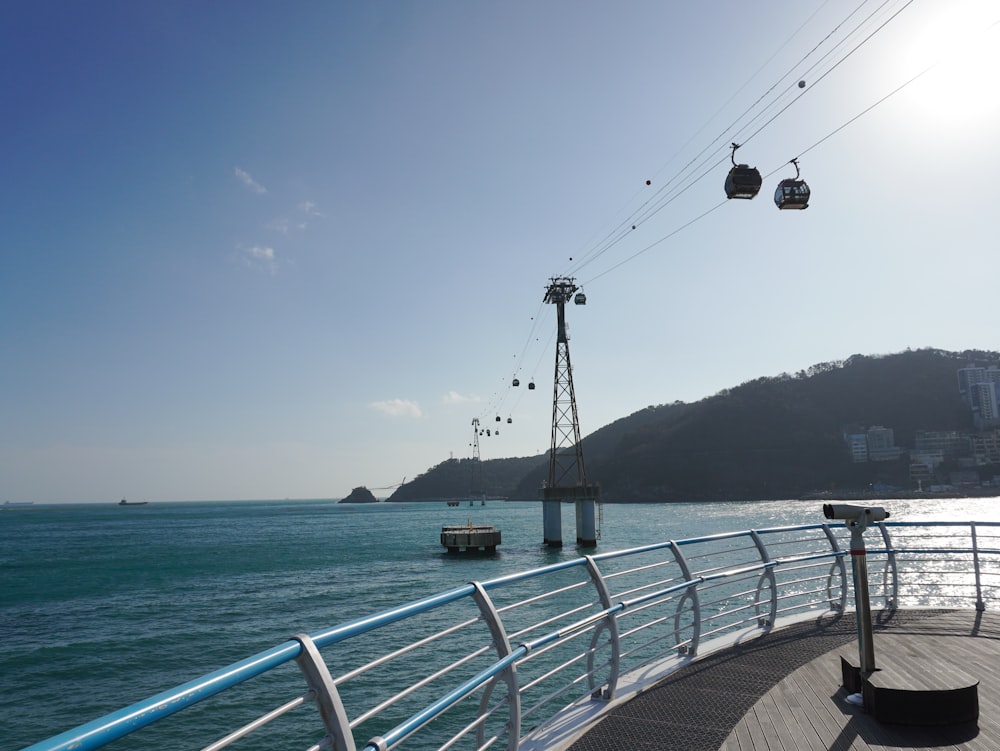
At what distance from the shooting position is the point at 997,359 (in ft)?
488

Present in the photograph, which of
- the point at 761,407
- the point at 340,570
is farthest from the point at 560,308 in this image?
the point at 761,407

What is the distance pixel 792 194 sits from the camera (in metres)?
10.4

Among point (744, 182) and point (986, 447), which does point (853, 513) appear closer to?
point (744, 182)

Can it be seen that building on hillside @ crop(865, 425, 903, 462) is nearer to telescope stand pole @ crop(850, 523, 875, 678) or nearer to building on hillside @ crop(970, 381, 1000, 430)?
building on hillside @ crop(970, 381, 1000, 430)

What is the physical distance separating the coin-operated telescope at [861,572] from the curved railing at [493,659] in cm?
78

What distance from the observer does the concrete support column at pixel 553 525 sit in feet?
176

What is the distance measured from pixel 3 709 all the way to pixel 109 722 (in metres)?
19.3

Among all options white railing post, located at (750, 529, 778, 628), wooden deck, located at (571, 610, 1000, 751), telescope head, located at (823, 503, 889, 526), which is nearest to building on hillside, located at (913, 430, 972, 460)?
white railing post, located at (750, 529, 778, 628)

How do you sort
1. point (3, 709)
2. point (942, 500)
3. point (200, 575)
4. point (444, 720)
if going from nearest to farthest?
point (444, 720) < point (3, 709) < point (200, 575) < point (942, 500)

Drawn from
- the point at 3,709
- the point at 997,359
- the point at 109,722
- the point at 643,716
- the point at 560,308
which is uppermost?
the point at 997,359

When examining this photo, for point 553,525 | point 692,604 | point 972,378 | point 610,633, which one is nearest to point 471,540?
point 553,525

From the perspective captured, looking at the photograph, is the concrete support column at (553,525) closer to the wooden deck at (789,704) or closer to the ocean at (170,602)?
the ocean at (170,602)

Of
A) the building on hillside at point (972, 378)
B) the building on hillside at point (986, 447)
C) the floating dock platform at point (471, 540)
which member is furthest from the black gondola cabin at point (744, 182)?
the building on hillside at point (972, 378)

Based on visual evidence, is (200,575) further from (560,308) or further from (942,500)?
(942,500)
